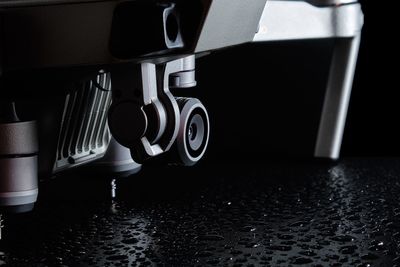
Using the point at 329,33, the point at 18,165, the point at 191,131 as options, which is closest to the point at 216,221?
the point at 191,131

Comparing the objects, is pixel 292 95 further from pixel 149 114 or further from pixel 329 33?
pixel 149 114

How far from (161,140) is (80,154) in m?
0.23

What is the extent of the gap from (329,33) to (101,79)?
0.62 metres

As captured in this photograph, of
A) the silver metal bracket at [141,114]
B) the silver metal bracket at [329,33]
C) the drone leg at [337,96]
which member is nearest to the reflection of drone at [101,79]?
the silver metal bracket at [141,114]

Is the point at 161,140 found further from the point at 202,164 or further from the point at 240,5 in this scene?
the point at 202,164

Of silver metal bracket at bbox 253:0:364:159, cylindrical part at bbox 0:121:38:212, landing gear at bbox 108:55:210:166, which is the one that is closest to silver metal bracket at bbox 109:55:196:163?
landing gear at bbox 108:55:210:166

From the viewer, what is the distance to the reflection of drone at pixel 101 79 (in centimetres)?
75

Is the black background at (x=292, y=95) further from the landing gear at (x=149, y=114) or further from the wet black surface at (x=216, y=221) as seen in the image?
the landing gear at (x=149, y=114)

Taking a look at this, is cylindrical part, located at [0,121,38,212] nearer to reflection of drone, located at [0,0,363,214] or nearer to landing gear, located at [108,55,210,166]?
reflection of drone, located at [0,0,363,214]

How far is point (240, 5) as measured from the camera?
822 millimetres

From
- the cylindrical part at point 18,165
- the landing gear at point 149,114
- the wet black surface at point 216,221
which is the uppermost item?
the landing gear at point 149,114

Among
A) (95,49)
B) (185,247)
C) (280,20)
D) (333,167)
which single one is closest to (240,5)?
(95,49)

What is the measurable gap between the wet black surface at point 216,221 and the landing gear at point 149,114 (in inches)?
5.2

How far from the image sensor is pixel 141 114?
2.71ft
